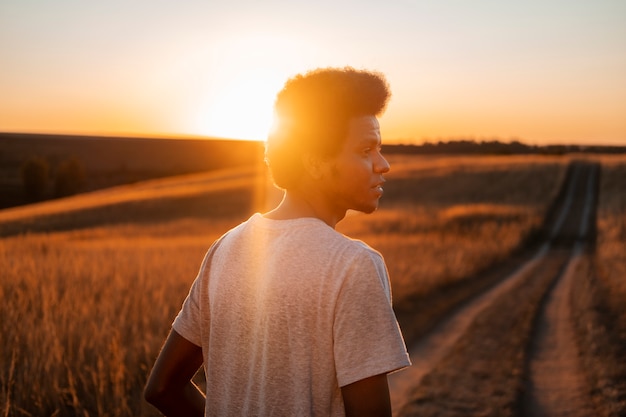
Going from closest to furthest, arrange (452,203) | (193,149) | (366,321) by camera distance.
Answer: (366,321), (452,203), (193,149)

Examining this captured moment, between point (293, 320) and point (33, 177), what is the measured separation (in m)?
92.8

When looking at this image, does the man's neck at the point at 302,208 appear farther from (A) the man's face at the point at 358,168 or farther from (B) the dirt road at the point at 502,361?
(B) the dirt road at the point at 502,361

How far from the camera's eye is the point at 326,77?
165 cm

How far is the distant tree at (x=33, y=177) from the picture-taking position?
8538 centimetres

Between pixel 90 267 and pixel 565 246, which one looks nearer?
pixel 90 267

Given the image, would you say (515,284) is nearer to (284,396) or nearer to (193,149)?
(284,396)

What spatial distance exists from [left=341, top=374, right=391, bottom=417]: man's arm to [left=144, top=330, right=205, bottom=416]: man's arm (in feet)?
2.18

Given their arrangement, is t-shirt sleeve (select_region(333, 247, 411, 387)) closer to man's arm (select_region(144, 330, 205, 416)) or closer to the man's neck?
the man's neck

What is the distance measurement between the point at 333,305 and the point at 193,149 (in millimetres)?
140147

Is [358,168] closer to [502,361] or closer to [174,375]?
[174,375]

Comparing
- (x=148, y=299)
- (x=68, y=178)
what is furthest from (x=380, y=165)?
(x=68, y=178)

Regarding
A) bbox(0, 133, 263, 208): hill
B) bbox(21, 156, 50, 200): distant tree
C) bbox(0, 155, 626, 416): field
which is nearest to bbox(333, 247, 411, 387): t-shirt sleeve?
bbox(0, 155, 626, 416): field

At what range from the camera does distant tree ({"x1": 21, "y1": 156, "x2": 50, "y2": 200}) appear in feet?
280

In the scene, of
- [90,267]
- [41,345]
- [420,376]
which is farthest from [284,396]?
[90,267]
